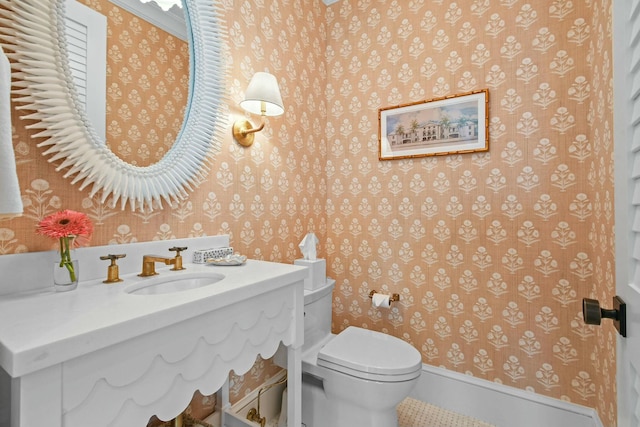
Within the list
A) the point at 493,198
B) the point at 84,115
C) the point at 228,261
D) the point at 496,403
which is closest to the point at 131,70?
the point at 84,115

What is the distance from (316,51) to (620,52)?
186 cm

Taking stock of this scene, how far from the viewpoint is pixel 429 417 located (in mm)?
1706

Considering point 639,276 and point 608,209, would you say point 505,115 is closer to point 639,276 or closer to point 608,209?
point 608,209

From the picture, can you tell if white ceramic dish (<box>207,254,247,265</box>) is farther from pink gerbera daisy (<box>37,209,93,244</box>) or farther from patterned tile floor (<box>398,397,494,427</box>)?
patterned tile floor (<box>398,397,494,427</box>)

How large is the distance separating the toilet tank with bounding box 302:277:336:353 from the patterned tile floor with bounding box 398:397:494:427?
63 cm

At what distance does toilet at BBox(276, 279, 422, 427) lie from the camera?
4.32ft

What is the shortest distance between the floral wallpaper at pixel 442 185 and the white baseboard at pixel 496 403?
5 centimetres

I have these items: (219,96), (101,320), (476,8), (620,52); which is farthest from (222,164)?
(476,8)

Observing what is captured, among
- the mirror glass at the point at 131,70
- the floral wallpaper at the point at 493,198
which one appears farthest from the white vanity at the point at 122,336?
the floral wallpaper at the point at 493,198

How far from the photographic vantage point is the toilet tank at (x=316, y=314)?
1.61m

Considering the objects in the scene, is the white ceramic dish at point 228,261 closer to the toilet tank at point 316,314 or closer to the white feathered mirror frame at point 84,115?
the white feathered mirror frame at point 84,115

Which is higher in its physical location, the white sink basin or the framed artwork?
the framed artwork

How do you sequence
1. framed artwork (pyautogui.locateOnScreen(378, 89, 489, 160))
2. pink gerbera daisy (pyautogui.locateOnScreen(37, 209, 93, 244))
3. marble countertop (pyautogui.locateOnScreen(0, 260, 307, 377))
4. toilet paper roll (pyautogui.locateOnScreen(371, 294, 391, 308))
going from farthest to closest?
toilet paper roll (pyautogui.locateOnScreen(371, 294, 391, 308)) → framed artwork (pyautogui.locateOnScreen(378, 89, 489, 160)) → pink gerbera daisy (pyautogui.locateOnScreen(37, 209, 93, 244)) → marble countertop (pyautogui.locateOnScreen(0, 260, 307, 377))

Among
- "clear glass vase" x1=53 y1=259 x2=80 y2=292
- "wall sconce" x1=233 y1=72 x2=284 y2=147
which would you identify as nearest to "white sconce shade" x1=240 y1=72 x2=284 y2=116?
"wall sconce" x1=233 y1=72 x2=284 y2=147
